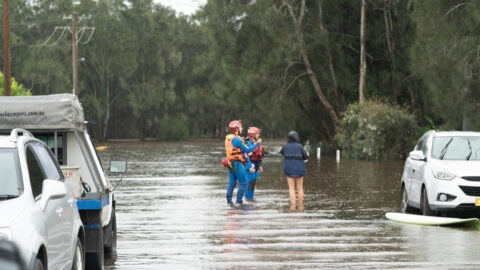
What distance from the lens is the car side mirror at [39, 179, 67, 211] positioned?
7551 mm

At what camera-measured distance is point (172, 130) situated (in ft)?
367

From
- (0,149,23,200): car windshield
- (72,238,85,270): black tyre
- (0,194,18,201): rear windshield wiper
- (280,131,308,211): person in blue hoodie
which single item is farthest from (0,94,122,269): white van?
(280,131,308,211): person in blue hoodie

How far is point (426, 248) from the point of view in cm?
1302

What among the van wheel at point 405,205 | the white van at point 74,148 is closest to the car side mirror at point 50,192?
the white van at point 74,148

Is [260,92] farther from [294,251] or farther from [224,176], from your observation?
[294,251]

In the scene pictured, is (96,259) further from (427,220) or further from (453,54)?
(453,54)

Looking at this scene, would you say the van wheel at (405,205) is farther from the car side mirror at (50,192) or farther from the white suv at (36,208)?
the car side mirror at (50,192)

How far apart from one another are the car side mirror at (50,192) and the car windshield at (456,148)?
34.7 ft

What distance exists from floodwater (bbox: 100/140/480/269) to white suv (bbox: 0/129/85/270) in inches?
109

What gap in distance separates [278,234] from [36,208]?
764cm

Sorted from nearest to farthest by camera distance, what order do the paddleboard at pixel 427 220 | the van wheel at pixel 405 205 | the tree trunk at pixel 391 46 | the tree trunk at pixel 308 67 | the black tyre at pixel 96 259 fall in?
the black tyre at pixel 96 259 < the paddleboard at pixel 427 220 < the van wheel at pixel 405 205 < the tree trunk at pixel 308 67 < the tree trunk at pixel 391 46

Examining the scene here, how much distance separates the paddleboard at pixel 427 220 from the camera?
51.4 ft

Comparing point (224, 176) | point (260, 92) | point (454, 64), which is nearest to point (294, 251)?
point (224, 176)

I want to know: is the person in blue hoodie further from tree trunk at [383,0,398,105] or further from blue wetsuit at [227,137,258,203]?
tree trunk at [383,0,398,105]
